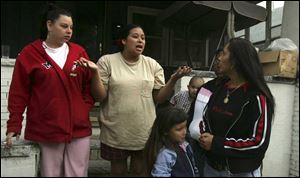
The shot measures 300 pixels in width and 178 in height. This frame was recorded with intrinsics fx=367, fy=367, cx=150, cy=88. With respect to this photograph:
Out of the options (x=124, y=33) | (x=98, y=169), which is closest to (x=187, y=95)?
(x=98, y=169)

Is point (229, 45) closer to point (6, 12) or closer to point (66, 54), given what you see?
point (66, 54)

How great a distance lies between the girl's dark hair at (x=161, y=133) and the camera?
2397mm

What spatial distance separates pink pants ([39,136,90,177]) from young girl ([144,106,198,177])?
1.50 ft

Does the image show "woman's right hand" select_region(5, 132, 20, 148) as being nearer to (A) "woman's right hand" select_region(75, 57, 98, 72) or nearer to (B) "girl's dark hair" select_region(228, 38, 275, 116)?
(A) "woman's right hand" select_region(75, 57, 98, 72)

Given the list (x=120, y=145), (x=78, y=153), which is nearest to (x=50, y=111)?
(x=78, y=153)

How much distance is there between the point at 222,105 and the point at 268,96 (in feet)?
0.93

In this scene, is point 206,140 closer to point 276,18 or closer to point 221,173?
point 221,173

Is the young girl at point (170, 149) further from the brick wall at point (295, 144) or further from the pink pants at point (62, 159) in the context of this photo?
the brick wall at point (295, 144)

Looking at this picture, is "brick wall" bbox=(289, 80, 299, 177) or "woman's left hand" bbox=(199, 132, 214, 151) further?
"brick wall" bbox=(289, 80, 299, 177)

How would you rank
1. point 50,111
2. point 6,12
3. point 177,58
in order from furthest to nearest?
1. point 177,58
2. point 6,12
3. point 50,111

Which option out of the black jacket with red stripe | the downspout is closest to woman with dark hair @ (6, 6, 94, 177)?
the black jacket with red stripe

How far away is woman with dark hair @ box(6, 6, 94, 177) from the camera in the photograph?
2.33 metres

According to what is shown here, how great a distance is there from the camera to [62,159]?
7.91ft

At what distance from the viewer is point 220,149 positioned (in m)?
2.18
